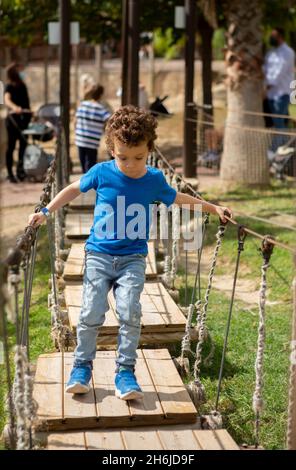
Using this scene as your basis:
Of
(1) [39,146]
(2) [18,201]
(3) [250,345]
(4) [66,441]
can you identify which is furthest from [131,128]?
(1) [39,146]

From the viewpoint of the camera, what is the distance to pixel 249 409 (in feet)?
16.6

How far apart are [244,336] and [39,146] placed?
8.12m

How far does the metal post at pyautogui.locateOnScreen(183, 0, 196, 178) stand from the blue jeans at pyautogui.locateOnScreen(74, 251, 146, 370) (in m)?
8.32

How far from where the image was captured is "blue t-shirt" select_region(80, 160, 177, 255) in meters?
4.29

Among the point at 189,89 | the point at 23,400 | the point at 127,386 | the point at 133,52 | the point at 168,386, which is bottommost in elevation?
the point at 168,386

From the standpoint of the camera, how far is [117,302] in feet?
14.1

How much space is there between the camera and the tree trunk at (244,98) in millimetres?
12609

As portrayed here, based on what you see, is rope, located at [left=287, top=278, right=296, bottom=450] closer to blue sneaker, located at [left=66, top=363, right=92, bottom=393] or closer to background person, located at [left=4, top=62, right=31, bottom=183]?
blue sneaker, located at [left=66, top=363, right=92, bottom=393]

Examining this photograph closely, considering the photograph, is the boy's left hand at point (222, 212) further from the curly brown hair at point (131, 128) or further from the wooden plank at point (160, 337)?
the wooden plank at point (160, 337)

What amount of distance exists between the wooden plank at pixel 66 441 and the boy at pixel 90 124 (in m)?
6.64

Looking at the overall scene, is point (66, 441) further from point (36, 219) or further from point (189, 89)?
point (189, 89)

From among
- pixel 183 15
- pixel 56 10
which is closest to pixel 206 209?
pixel 183 15

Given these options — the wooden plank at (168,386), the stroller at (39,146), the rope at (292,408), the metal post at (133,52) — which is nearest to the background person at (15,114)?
the stroller at (39,146)

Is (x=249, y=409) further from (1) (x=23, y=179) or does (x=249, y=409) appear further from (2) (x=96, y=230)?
(1) (x=23, y=179)
